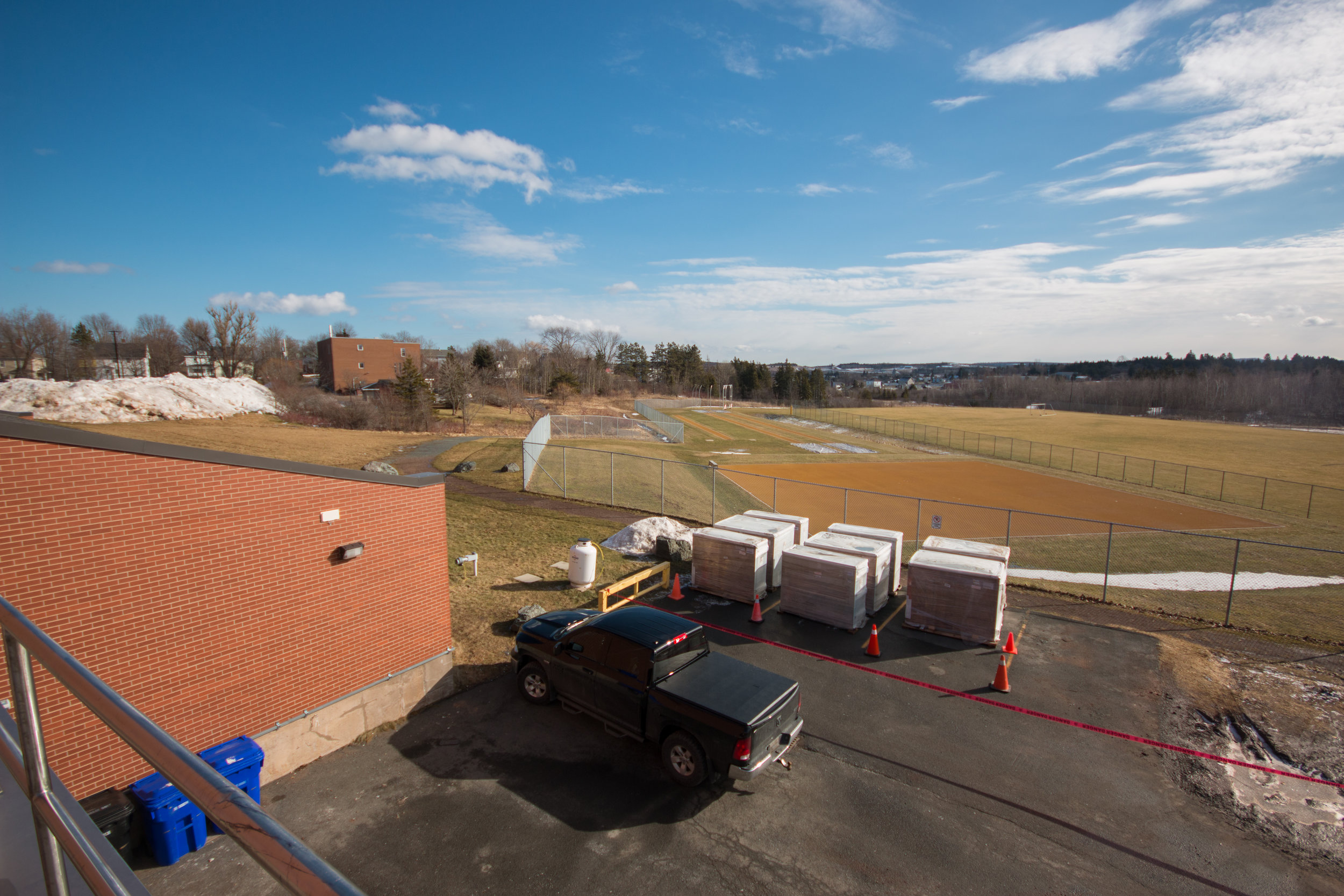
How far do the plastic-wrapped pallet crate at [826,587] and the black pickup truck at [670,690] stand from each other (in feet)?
11.2

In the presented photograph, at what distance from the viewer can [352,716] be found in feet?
32.5

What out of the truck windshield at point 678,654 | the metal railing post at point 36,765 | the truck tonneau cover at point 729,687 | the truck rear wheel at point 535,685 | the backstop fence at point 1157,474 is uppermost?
the metal railing post at point 36,765

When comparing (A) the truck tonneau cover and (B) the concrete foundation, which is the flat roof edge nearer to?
(B) the concrete foundation

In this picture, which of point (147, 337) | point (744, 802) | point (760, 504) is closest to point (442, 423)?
point (760, 504)

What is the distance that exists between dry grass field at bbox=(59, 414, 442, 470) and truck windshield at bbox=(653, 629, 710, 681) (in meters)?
24.4

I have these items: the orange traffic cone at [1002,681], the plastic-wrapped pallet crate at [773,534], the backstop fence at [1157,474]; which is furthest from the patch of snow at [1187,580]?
the backstop fence at [1157,474]

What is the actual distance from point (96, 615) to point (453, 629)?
6.76m

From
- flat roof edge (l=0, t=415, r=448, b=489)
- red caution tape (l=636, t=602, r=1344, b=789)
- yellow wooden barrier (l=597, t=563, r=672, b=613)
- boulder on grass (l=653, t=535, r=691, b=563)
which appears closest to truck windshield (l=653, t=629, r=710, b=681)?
yellow wooden barrier (l=597, t=563, r=672, b=613)

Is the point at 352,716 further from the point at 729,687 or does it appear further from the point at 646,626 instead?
the point at 729,687

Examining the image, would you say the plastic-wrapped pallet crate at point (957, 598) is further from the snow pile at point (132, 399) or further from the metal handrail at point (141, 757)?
the snow pile at point (132, 399)

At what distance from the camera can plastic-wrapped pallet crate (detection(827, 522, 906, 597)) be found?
1577 cm

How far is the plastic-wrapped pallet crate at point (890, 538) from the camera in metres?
15.8

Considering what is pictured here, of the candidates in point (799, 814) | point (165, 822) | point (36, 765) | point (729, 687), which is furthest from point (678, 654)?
point (36, 765)

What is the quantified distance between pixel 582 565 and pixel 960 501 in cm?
2565
